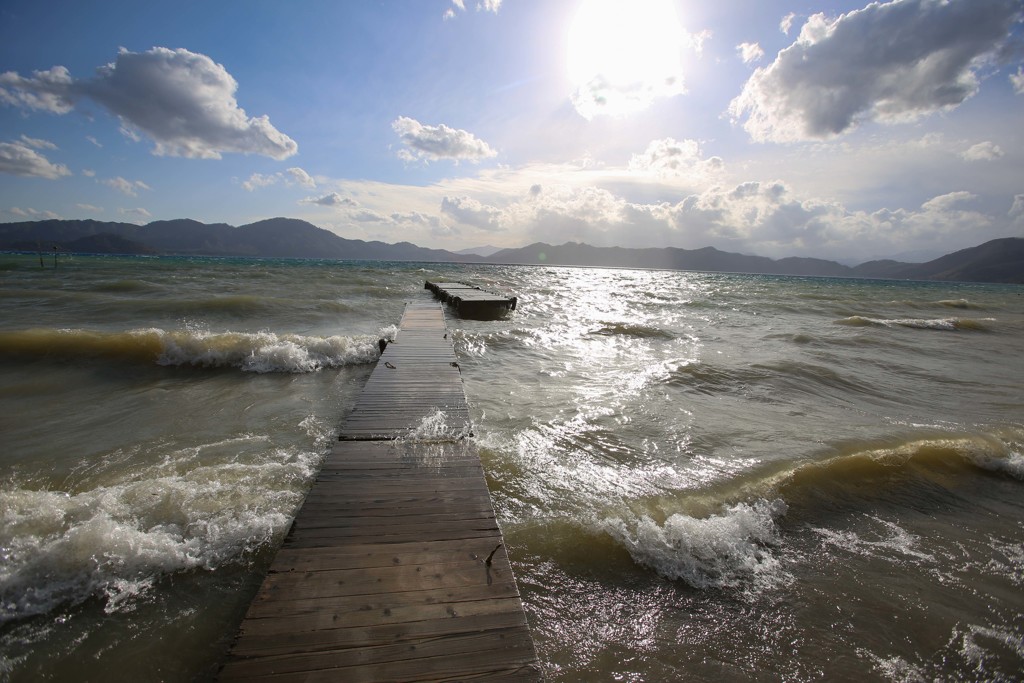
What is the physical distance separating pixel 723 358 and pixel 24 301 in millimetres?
28717

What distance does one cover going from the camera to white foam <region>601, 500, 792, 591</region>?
3523 mm

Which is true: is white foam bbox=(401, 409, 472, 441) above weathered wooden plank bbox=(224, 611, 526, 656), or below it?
above

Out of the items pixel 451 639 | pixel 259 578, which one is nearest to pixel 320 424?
pixel 259 578

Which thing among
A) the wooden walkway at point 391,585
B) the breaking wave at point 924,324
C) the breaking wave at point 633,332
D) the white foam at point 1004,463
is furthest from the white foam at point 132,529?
the breaking wave at point 924,324

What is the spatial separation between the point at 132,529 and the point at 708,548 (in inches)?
209

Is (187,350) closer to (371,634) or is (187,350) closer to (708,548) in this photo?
(371,634)

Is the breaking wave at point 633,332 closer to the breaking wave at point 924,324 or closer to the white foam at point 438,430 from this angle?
the white foam at point 438,430

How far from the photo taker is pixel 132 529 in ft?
12.1

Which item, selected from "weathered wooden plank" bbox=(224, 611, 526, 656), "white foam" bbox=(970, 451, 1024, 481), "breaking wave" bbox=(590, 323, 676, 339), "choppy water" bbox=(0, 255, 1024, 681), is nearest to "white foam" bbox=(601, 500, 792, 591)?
"choppy water" bbox=(0, 255, 1024, 681)

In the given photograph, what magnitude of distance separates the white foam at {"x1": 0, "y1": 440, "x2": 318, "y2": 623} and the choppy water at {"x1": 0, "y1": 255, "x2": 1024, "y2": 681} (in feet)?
0.07

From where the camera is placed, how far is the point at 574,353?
12.0 meters

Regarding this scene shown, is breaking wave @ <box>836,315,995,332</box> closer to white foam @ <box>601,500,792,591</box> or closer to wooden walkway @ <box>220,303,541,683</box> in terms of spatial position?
white foam @ <box>601,500,792,591</box>

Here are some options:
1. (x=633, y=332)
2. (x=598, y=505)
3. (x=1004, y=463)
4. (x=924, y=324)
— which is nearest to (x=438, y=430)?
(x=598, y=505)

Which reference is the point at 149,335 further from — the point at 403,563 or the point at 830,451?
the point at 830,451
